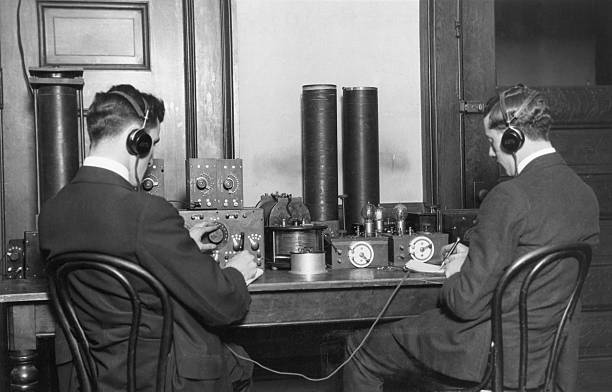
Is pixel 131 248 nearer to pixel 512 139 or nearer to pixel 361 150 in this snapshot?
pixel 512 139

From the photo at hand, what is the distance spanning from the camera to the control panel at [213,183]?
284cm

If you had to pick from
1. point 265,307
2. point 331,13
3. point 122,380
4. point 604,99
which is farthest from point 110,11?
point 604,99

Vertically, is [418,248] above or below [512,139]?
below

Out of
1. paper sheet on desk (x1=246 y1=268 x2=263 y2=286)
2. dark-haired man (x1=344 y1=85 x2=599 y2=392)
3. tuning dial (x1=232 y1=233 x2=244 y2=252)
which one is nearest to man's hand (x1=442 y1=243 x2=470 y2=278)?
dark-haired man (x1=344 y1=85 x2=599 y2=392)

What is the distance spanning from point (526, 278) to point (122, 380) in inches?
50.0

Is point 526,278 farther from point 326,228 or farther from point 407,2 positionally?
point 407,2

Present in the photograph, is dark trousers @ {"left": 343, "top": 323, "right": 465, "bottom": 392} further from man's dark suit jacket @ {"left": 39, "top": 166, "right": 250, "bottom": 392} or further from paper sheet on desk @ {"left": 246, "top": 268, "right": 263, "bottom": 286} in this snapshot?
man's dark suit jacket @ {"left": 39, "top": 166, "right": 250, "bottom": 392}

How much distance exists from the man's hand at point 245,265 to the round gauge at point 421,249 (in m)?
0.75

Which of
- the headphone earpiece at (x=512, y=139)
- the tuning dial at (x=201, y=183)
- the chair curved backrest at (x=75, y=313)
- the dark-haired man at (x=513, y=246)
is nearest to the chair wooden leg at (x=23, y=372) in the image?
the chair curved backrest at (x=75, y=313)

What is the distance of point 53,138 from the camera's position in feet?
9.34

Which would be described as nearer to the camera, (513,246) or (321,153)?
(513,246)

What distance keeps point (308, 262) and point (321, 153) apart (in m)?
0.71

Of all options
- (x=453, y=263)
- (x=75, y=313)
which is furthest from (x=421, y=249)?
(x=75, y=313)

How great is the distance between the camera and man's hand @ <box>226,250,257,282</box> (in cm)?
254
